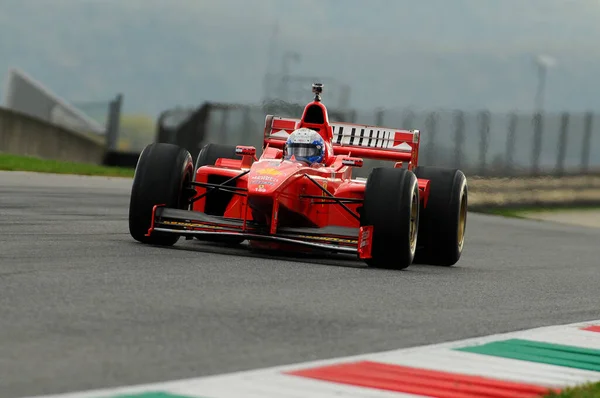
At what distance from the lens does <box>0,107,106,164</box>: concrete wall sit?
3288 cm

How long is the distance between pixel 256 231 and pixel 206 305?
11.8 feet

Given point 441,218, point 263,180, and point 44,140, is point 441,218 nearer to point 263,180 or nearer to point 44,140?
point 263,180

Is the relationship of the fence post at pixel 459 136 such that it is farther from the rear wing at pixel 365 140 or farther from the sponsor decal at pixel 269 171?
the sponsor decal at pixel 269 171

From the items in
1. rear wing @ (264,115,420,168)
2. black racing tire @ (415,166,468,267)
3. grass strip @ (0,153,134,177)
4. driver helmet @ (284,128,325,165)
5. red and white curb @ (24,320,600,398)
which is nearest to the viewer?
red and white curb @ (24,320,600,398)

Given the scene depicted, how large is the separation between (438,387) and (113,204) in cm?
1276

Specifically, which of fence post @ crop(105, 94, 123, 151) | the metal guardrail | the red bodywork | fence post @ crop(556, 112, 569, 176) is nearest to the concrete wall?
fence post @ crop(105, 94, 123, 151)

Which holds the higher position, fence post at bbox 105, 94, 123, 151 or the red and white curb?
fence post at bbox 105, 94, 123, 151

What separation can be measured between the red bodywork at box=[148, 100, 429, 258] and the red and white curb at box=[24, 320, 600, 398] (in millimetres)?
3789

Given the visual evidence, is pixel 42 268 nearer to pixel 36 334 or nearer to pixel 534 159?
pixel 36 334

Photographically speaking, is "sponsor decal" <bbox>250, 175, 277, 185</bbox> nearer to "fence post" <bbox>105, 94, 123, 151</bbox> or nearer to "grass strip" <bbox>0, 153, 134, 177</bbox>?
"grass strip" <bbox>0, 153, 134, 177</bbox>

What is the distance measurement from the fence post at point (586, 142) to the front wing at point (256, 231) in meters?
26.6

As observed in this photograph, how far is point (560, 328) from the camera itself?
875cm

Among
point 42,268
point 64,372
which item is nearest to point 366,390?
point 64,372

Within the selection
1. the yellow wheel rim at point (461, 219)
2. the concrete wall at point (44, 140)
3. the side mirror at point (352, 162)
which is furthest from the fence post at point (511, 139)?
the side mirror at point (352, 162)
